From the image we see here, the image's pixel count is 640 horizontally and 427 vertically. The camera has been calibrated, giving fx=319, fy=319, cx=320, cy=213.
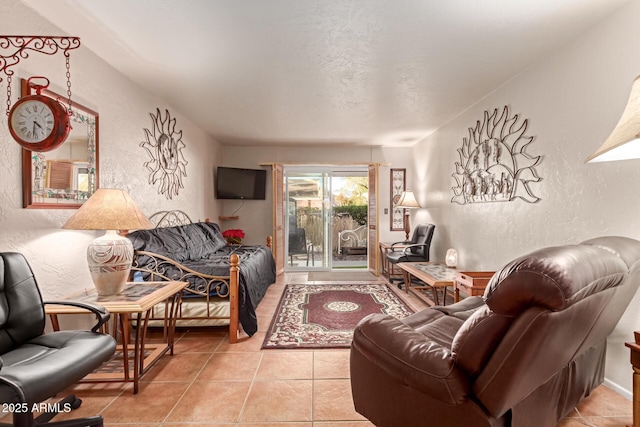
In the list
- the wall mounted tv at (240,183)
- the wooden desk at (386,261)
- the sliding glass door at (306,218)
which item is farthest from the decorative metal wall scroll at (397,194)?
the wall mounted tv at (240,183)

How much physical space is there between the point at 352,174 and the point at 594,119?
14.5 feet

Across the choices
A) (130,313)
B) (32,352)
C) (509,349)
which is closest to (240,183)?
(130,313)

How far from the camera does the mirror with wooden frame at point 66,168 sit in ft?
6.65

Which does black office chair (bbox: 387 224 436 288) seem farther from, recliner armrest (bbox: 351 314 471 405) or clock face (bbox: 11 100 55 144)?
clock face (bbox: 11 100 55 144)

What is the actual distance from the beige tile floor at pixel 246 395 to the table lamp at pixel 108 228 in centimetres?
70

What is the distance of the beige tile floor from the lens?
5.93 feet

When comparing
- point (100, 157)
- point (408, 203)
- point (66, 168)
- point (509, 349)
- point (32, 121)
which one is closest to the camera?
point (509, 349)

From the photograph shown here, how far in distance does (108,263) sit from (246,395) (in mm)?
1267

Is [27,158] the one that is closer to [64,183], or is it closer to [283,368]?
[64,183]

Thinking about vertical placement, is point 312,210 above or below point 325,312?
above

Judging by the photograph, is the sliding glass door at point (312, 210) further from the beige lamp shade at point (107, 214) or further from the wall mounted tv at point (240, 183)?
the beige lamp shade at point (107, 214)

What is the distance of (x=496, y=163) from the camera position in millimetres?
3336

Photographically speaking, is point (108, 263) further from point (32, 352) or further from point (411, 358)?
point (411, 358)

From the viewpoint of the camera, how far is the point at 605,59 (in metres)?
2.11
